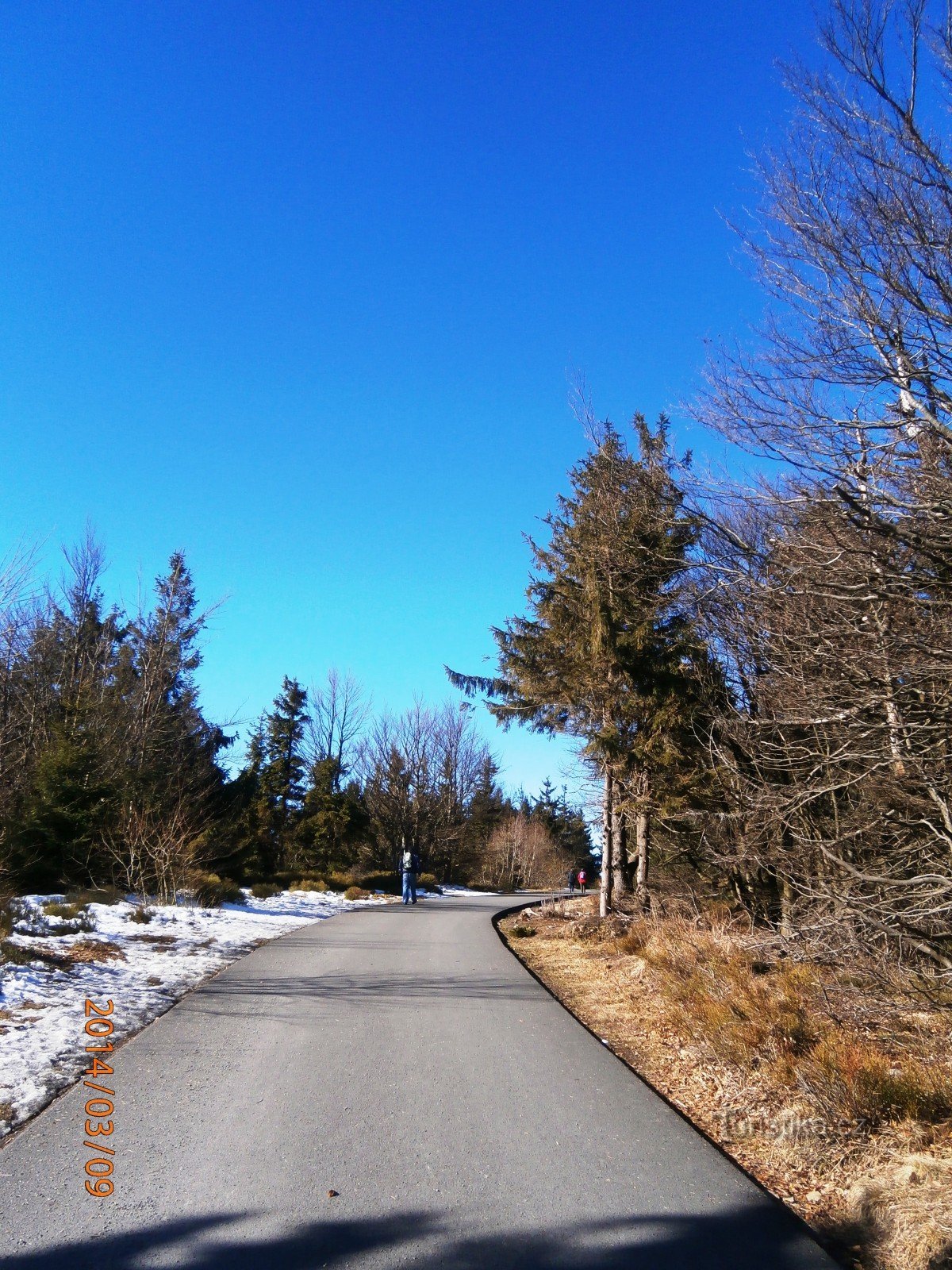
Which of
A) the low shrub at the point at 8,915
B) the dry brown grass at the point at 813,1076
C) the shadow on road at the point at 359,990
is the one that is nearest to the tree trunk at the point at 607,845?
the shadow on road at the point at 359,990

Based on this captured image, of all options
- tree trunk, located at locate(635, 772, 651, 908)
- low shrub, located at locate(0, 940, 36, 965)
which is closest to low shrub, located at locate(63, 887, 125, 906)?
low shrub, located at locate(0, 940, 36, 965)

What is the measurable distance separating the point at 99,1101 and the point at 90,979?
3821 millimetres

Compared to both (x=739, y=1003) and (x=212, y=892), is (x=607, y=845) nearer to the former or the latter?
(x=212, y=892)

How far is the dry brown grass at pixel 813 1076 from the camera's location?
411cm

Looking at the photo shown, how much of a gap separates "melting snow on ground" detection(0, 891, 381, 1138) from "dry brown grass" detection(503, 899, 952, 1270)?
4.42 metres

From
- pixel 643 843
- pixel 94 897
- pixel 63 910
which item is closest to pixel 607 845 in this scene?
pixel 643 843

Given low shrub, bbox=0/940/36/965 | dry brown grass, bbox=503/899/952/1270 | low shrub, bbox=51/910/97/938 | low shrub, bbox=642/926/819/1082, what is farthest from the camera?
low shrub, bbox=51/910/97/938

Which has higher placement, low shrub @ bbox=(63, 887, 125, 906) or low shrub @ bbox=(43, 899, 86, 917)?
low shrub @ bbox=(43, 899, 86, 917)

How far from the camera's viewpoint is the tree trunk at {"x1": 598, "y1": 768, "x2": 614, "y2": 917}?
17.2m

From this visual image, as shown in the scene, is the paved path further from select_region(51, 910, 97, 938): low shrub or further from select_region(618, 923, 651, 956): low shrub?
select_region(618, 923, 651, 956): low shrub

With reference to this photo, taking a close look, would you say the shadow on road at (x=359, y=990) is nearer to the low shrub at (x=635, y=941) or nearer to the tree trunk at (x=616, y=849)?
the low shrub at (x=635, y=941)

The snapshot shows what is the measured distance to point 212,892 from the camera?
57.9 feet

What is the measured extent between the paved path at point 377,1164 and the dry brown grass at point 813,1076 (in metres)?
0.41

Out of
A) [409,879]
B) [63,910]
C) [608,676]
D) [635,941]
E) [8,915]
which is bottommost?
[409,879]
